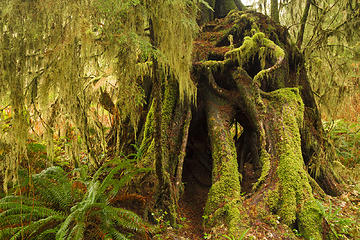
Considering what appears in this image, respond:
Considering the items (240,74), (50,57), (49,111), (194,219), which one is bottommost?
(194,219)

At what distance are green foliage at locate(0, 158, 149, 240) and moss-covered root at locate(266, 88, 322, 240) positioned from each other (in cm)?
189

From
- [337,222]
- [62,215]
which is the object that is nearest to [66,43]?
[62,215]

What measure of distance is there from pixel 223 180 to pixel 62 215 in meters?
2.24

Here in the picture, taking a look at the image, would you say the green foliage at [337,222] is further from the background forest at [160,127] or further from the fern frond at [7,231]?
the fern frond at [7,231]

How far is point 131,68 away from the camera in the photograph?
314 cm

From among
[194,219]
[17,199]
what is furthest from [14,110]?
[194,219]

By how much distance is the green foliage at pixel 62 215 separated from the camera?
97.4 inches

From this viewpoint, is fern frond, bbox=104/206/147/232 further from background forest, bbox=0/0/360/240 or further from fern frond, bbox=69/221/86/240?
fern frond, bbox=69/221/86/240

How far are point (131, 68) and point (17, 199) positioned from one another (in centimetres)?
218

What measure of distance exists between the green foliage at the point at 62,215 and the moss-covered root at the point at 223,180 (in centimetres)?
102

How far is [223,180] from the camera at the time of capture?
366cm

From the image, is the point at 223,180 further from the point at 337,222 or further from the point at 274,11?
the point at 274,11

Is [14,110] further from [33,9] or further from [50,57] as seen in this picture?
[33,9]

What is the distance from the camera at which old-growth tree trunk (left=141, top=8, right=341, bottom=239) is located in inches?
129
